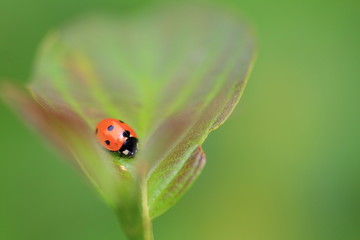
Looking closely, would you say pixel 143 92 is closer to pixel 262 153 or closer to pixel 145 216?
pixel 145 216

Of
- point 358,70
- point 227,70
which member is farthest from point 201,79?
point 358,70

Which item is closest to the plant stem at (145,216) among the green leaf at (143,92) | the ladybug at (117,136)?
the green leaf at (143,92)

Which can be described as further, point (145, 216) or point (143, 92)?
point (143, 92)

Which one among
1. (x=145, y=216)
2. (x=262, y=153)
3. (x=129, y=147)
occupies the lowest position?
(x=145, y=216)

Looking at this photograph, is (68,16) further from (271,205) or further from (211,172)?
(271,205)

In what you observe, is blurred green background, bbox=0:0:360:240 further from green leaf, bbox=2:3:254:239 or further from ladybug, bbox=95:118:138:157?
ladybug, bbox=95:118:138:157

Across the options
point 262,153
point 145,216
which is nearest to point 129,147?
point 145,216
